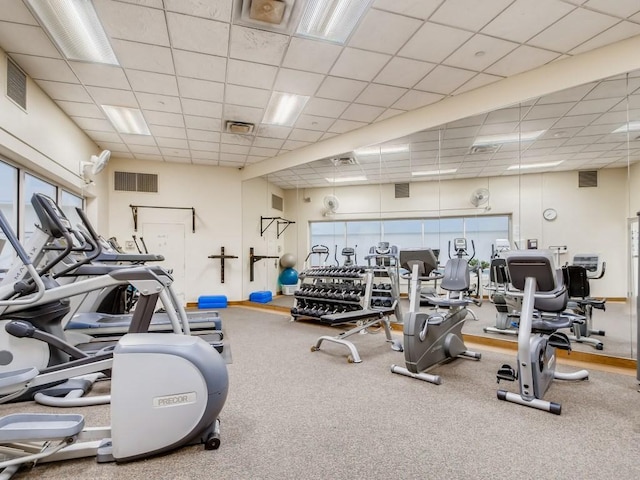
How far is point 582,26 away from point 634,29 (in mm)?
533

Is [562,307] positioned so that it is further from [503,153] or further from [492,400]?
[503,153]

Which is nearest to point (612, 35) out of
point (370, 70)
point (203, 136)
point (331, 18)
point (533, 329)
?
point (370, 70)

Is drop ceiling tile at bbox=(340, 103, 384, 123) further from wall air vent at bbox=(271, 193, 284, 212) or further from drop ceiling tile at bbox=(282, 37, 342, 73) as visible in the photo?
wall air vent at bbox=(271, 193, 284, 212)

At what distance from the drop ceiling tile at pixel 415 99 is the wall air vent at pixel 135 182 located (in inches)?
230

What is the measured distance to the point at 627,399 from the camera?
2619mm

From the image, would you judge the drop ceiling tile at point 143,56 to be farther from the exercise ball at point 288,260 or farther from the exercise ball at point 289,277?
the exercise ball at point 289,277

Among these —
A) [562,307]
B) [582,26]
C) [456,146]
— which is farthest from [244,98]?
[562,307]

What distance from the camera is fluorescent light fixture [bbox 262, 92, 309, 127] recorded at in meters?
4.70

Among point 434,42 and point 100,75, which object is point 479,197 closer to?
point 434,42

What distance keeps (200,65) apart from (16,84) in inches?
85.8

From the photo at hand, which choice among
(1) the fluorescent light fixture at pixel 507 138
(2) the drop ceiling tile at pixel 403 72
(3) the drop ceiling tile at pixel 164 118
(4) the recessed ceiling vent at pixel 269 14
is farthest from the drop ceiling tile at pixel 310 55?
(1) the fluorescent light fixture at pixel 507 138

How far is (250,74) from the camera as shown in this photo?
4.07m

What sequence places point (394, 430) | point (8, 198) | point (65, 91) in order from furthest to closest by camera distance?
point (65, 91) → point (8, 198) → point (394, 430)

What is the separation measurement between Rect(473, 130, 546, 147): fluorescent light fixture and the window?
6.73m
